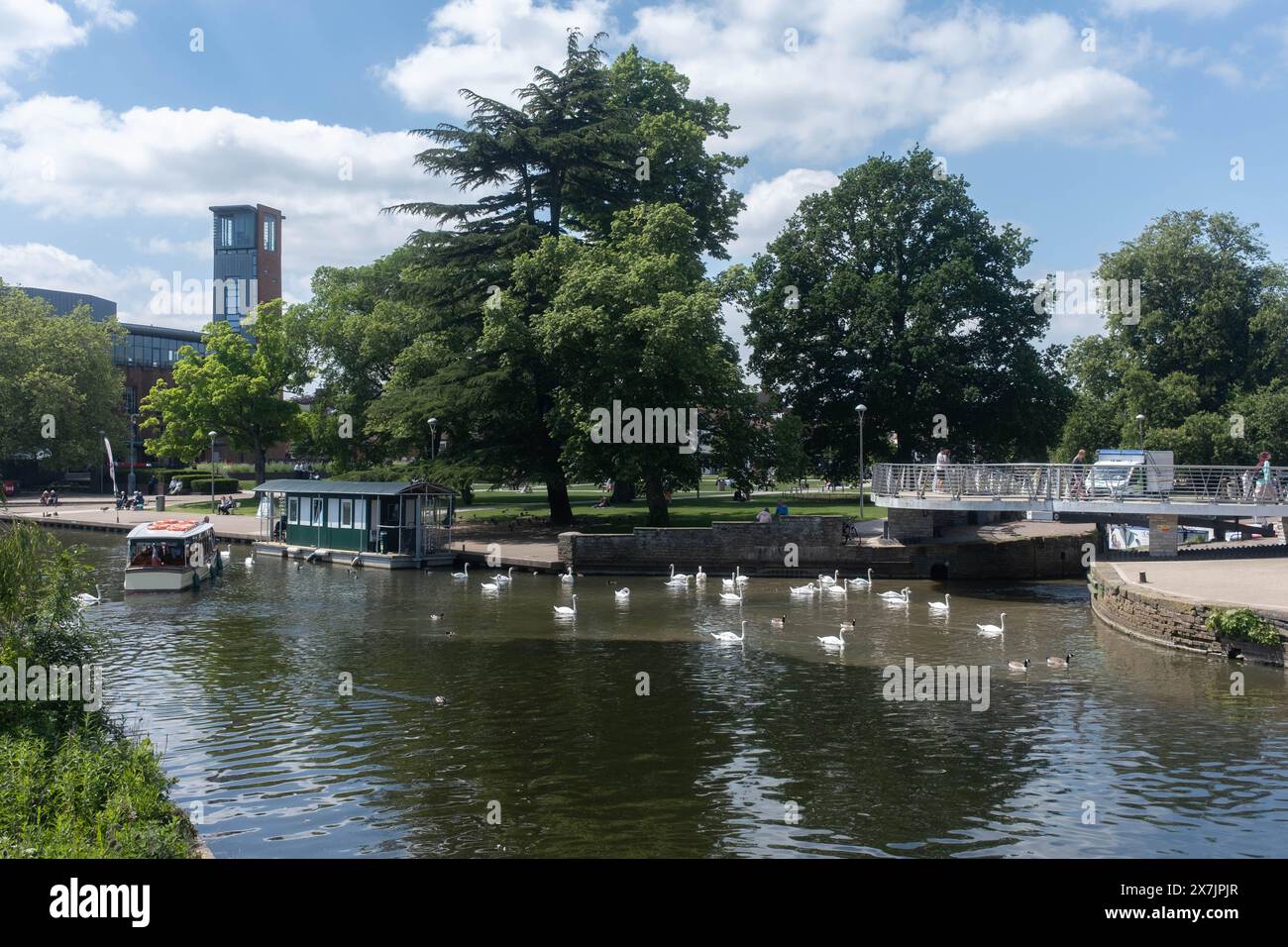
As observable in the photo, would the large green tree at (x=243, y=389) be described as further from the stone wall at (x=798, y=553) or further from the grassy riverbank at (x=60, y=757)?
the grassy riverbank at (x=60, y=757)

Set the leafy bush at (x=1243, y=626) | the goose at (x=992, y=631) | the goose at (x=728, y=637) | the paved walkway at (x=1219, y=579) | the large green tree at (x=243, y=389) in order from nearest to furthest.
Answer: the leafy bush at (x=1243, y=626) → the paved walkway at (x=1219, y=579) → the goose at (x=728, y=637) → the goose at (x=992, y=631) → the large green tree at (x=243, y=389)

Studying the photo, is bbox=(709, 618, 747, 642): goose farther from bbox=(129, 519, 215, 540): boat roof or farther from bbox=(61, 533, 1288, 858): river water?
bbox=(129, 519, 215, 540): boat roof

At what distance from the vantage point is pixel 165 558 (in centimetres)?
3581

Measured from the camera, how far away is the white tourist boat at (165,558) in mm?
34625

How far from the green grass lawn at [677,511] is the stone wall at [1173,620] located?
22.8m

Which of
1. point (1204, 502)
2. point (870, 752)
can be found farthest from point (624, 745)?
point (1204, 502)

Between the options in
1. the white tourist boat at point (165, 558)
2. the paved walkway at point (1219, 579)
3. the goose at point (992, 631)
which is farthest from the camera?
the white tourist boat at point (165, 558)

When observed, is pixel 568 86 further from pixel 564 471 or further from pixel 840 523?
pixel 840 523

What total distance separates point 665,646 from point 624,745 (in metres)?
9.04

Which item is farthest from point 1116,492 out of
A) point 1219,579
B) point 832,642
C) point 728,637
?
point 728,637

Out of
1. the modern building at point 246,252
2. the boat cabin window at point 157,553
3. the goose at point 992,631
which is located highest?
the modern building at point 246,252

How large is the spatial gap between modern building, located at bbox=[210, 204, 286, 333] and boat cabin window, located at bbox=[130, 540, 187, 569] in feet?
335

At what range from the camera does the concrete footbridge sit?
108 ft

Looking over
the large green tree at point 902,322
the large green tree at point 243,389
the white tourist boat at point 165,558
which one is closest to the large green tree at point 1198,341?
the large green tree at point 902,322
